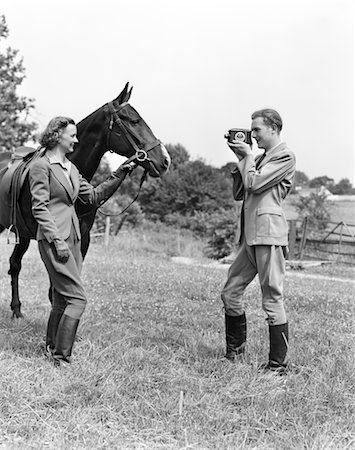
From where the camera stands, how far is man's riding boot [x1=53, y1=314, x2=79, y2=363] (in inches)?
154

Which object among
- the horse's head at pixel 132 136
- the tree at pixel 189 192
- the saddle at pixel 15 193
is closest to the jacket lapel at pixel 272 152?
the horse's head at pixel 132 136

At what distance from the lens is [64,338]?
392 cm

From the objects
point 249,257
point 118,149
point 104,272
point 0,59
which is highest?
point 0,59

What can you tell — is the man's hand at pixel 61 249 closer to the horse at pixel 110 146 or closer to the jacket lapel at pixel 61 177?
the jacket lapel at pixel 61 177

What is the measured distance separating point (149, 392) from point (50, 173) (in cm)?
177

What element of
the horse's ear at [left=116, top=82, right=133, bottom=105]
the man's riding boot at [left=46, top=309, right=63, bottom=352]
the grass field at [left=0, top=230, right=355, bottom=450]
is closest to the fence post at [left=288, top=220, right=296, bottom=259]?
the grass field at [left=0, top=230, right=355, bottom=450]

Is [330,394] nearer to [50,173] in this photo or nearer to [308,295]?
[50,173]

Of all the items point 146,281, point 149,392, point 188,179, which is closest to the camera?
point 149,392

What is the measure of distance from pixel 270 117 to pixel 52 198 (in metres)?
1.77

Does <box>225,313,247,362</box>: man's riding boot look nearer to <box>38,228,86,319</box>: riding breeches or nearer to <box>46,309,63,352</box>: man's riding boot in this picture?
<box>38,228,86,319</box>: riding breeches

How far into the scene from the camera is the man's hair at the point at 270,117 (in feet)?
12.5

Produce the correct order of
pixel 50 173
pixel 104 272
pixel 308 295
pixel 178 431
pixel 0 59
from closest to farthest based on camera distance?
pixel 178 431 < pixel 50 173 < pixel 308 295 < pixel 104 272 < pixel 0 59

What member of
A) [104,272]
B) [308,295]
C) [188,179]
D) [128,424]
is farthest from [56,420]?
[188,179]

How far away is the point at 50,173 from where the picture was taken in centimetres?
389
